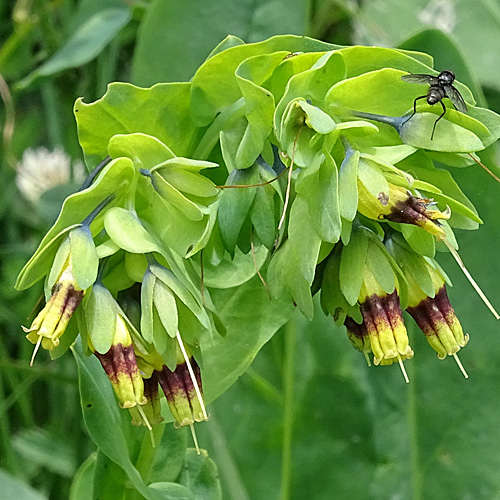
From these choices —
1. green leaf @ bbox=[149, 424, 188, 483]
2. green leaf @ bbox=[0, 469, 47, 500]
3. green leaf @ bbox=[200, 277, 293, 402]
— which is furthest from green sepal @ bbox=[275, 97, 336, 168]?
green leaf @ bbox=[0, 469, 47, 500]

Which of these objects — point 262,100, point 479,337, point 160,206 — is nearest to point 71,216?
point 160,206

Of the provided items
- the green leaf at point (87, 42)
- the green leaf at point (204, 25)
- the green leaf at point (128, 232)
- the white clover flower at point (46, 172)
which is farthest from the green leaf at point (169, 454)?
the white clover flower at point (46, 172)

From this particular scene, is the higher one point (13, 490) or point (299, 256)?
point (299, 256)

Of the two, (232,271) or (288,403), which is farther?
(288,403)

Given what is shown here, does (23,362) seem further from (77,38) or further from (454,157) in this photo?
(454,157)

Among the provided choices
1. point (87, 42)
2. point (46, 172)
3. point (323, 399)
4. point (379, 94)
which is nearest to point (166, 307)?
point (379, 94)

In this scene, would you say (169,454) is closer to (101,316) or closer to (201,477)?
(201,477)

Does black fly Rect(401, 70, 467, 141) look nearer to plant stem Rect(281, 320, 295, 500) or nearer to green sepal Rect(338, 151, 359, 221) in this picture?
green sepal Rect(338, 151, 359, 221)

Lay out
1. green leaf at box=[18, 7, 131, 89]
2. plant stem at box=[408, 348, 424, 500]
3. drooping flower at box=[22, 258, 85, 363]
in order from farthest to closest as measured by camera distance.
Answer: green leaf at box=[18, 7, 131, 89], plant stem at box=[408, 348, 424, 500], drooping flower at box=[22, 258, 85, 363]
